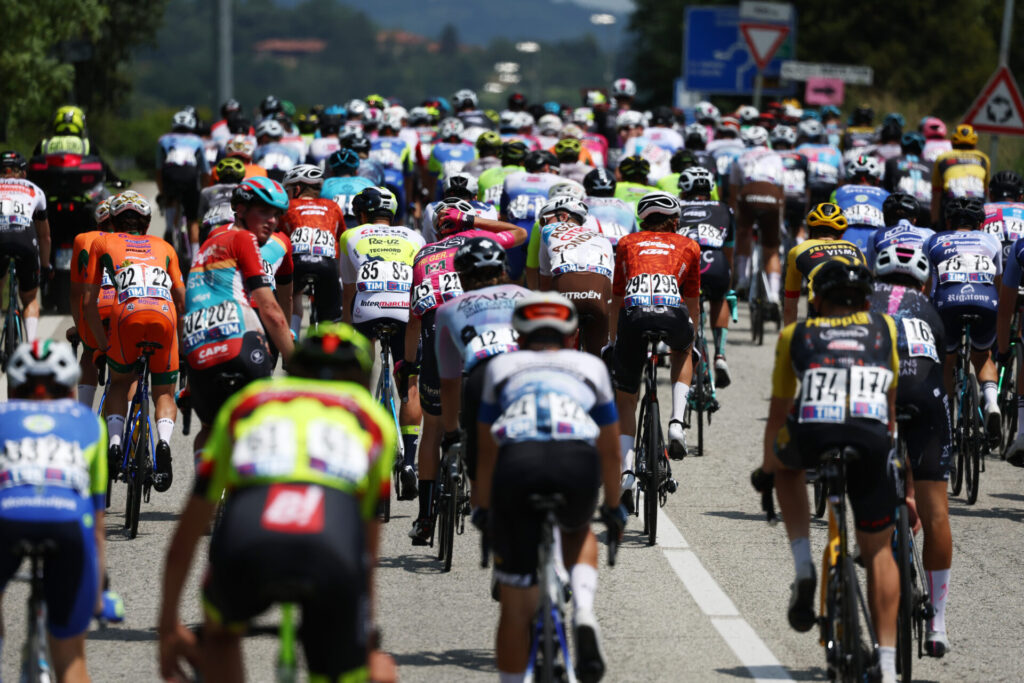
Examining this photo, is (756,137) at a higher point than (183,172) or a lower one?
higher

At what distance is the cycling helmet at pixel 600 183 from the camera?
13.6 meters

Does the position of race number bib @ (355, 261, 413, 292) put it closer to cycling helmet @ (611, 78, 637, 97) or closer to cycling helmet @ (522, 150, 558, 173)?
cycling helmet @ (522, 150, 558, 173)

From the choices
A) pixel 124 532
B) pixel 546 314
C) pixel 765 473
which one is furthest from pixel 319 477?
pixel 124 532

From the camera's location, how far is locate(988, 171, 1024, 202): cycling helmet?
1408cm


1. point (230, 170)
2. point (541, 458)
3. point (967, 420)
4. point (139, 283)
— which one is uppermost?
point (230, 170)

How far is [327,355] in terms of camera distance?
17.9 ft

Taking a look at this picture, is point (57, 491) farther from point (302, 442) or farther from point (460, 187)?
point (460, 187)

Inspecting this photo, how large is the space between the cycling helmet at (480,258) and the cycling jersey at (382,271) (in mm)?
3219

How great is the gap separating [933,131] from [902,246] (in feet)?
45.7

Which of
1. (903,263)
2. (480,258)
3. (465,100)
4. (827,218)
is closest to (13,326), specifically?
(827,218)

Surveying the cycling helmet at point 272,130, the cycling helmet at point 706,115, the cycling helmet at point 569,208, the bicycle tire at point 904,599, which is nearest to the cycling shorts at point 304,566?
the bicycle tire at point 904,599

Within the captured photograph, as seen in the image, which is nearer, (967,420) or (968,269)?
(968,269)

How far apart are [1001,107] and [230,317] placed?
13763mm

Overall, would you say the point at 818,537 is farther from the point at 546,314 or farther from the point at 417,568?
the point at 546,314
